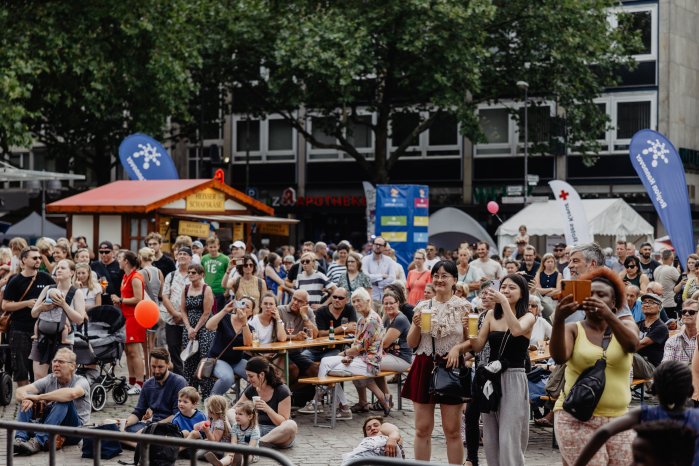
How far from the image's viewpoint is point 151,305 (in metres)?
14.1

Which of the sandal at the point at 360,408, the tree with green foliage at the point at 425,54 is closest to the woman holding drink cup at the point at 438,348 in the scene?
the sandal at the point at 360,408

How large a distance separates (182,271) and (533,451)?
5.65 meters

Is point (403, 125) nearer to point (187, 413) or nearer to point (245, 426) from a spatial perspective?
point (187, 413)

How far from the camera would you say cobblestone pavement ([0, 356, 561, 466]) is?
10.1m

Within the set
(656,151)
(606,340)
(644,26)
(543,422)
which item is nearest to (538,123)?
(644,26)

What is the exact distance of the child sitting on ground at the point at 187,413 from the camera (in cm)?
1077

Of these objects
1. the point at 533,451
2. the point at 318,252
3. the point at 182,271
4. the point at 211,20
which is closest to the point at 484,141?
the point at 211,20

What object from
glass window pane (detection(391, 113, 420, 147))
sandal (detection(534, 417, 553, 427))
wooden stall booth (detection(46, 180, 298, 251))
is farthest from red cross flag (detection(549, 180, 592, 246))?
glass window pane (detection(391, 113, 420, 147))

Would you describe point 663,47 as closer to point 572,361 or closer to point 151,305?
point 151,305

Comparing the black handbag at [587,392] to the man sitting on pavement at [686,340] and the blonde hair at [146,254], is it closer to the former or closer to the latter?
the man sitting on pavement at [686,340]

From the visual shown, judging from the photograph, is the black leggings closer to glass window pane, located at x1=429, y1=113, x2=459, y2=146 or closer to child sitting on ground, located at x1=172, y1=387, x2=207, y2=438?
child sitting on ground, located at x1=172, y1=387, x2=207, y2=438

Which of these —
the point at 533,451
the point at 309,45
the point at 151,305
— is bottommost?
the point at 533,451

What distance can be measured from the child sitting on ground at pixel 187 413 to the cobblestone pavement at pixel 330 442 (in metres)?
0.80

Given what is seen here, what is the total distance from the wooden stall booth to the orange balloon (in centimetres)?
1138
